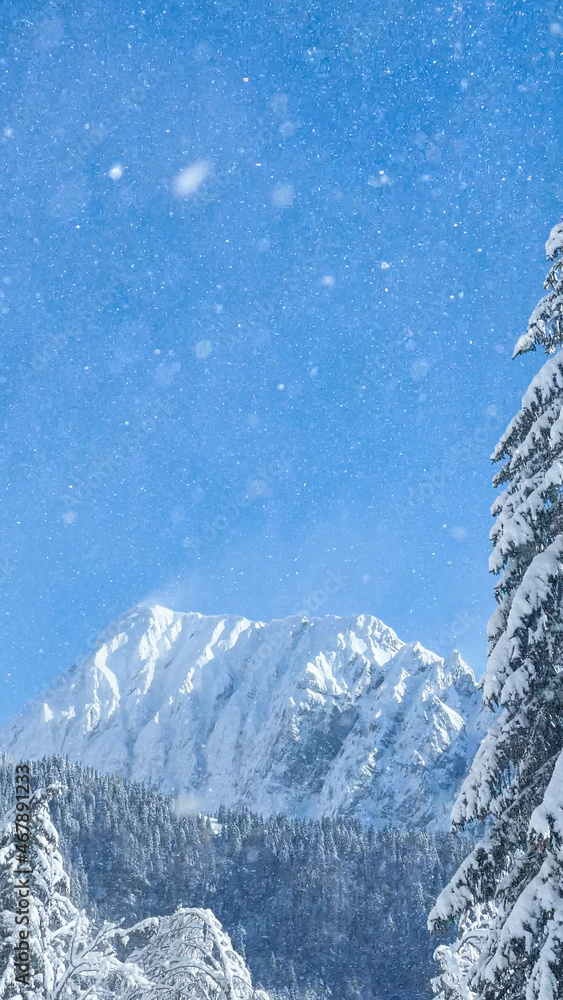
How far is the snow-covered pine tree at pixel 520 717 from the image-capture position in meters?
6.75

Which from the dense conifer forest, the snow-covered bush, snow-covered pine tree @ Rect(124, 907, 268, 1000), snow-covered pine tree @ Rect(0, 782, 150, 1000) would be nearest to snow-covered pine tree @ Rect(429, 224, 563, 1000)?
snow-covered pine tree @ Rect(124, 907, 268, 1000)

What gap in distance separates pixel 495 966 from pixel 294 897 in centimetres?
16555

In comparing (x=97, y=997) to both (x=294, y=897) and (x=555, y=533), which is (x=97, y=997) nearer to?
(x=555, y=533)

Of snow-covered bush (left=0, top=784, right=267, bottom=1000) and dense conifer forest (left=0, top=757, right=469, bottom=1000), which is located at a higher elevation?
dense conifer forest (left=0, top=757, right=469, bottom=1000)

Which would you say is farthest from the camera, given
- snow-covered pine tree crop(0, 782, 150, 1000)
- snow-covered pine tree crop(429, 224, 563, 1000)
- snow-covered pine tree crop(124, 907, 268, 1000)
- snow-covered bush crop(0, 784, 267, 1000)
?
snow-covered pine tree crop(124, 907, 268, 1000)

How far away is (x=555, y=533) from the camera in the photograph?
743 cm

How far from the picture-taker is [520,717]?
7035mm

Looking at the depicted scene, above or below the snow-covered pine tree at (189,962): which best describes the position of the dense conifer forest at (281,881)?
above

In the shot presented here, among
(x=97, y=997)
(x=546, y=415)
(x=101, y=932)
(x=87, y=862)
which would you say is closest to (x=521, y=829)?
(x=546, y=415)

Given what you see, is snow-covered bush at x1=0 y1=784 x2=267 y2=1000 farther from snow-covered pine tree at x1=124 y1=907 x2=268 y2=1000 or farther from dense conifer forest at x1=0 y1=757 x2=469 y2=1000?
dense conifer forest at x1=0 y1=757 x2=469 y2=1000

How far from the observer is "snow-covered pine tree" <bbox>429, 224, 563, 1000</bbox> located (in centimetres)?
675

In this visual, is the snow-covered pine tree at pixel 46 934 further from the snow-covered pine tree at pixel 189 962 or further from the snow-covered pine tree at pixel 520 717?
the snow-covered pine tree at pixel 520 717

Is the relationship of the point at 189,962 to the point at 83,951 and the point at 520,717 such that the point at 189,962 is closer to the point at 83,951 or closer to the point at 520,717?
the point at 83,951

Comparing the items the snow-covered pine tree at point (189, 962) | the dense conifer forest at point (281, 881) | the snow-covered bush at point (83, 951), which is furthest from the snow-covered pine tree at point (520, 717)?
the dense conifer forest at point (281, 881)
